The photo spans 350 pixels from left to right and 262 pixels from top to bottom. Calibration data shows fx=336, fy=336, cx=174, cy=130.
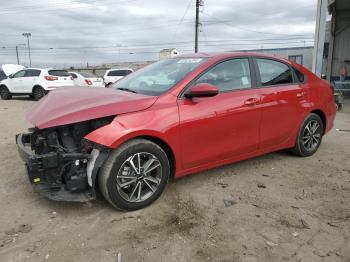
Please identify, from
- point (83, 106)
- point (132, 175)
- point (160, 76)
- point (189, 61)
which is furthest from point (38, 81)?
point (132, 175)

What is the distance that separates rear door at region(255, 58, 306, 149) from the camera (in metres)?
4.38

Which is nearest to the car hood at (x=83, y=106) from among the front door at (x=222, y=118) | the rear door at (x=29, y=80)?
the front door at (x=222, y=118)

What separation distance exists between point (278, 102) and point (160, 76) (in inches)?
63.7

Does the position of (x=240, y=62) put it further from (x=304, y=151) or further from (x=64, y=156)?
(x=64, y=156)

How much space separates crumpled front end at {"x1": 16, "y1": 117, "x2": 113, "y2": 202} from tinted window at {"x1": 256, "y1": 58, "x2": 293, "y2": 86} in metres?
2.24

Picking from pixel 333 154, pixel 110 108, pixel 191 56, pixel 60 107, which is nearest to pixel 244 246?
pixel 110 108

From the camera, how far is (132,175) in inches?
132

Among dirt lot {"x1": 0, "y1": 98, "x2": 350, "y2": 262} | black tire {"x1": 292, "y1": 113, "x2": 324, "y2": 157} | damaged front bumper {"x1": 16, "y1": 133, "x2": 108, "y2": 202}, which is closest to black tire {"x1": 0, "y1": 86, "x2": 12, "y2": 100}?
dirt lot {"x1": 0, "y1": 98, "x2": 350, "y2": 262}

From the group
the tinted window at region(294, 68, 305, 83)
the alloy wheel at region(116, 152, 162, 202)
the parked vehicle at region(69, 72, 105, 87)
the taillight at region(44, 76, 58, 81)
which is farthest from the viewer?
the parked vehicle at region(69, 72, 105, 87)

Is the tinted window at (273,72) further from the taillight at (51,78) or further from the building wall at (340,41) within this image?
the building wall at (340,41)

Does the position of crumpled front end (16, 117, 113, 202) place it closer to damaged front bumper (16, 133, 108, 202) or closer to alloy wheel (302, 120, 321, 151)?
damaged front bumper (16, 133, 108, 202)

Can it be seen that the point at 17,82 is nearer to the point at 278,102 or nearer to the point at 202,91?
the point at 278,102

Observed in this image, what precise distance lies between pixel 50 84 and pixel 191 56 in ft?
40.9

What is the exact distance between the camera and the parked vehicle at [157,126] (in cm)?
321
